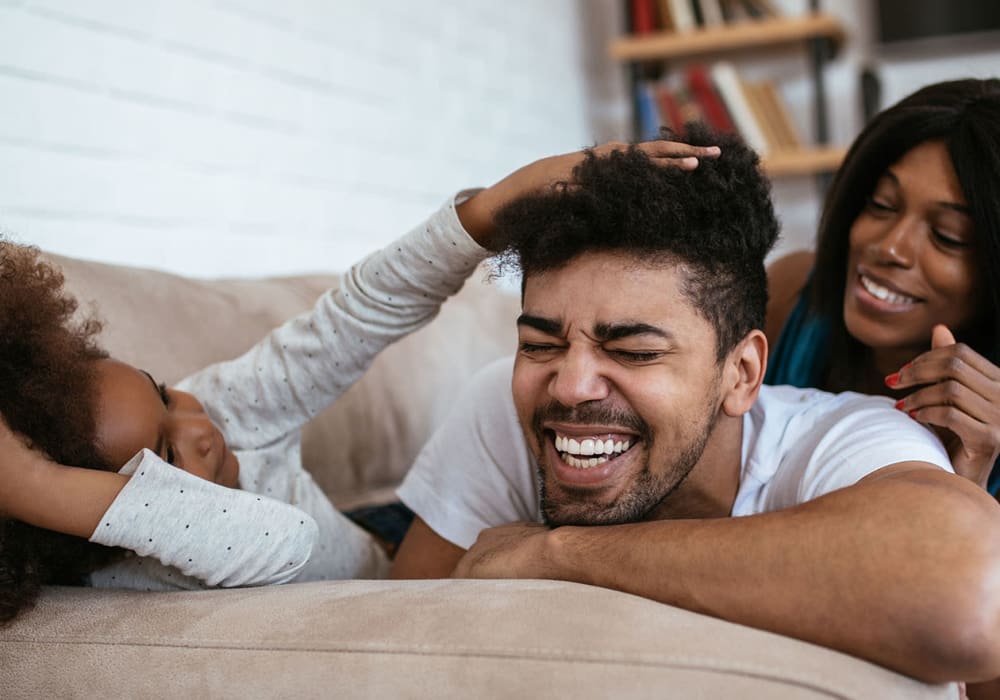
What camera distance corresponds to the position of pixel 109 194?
2004mm

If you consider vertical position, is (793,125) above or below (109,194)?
below

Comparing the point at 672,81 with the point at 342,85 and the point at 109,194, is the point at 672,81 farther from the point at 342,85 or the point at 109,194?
the point at 109,194

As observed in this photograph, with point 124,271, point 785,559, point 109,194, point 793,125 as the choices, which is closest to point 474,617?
point 785,559

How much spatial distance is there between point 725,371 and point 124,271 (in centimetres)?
94

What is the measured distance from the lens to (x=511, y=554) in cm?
113

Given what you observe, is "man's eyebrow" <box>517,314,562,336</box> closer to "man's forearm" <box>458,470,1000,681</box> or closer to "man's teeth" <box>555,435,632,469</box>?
"man's teeth" <box>555,435,632,469</box>

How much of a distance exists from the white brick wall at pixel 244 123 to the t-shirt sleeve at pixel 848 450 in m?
1.23

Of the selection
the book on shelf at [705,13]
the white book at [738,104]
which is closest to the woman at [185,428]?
the white book at [738,104]

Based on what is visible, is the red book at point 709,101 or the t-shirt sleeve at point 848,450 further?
the red book at point 709,101

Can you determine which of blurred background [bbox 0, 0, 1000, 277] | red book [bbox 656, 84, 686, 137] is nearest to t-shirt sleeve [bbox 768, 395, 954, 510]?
blurred background [bbox 0, 0, 1000, 277]

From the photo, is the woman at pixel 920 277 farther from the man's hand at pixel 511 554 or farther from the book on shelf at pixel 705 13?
the book on shelf at pixel 705 13

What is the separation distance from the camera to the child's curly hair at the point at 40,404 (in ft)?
3.67

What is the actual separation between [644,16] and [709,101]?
431 mm

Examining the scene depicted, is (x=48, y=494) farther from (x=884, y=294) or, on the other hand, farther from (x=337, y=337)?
(x=884, y=294)
